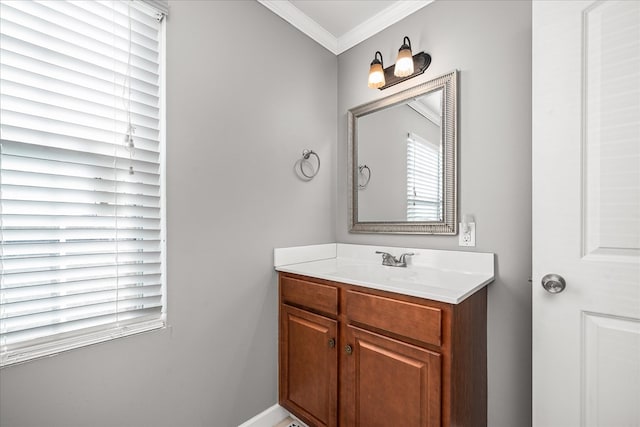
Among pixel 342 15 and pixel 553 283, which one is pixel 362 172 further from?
pixel 553 283

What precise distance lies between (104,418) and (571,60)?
7.39 feet

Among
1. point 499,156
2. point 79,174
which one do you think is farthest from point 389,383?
point 79,174

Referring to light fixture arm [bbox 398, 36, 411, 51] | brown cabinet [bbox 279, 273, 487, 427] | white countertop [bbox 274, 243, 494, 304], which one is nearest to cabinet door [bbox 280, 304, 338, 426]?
brown cabinet [bbox 279, 273, 487, 427]

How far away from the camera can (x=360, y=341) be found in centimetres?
131

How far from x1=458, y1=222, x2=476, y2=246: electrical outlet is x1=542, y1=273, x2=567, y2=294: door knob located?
40 centimetres

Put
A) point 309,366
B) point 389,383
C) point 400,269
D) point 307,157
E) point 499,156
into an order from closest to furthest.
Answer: point 389,383 < point 499,156 < point 309,366 < point 400,269 < point 307,157

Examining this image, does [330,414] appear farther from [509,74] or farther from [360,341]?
[509,74]

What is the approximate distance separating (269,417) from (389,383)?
0.88 meters

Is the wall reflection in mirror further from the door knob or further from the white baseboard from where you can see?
the white baseboard

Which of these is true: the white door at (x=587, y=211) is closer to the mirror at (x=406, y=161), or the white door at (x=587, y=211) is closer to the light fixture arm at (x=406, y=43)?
the mirror at (x=406, y=161)

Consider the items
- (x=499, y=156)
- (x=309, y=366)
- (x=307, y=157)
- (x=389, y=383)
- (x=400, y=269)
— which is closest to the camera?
(x=389, y=383)

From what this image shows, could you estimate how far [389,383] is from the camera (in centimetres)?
121

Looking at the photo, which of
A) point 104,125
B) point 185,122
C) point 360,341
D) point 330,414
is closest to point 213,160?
point 185,122

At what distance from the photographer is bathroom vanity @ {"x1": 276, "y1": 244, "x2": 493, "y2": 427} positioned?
109 cm
